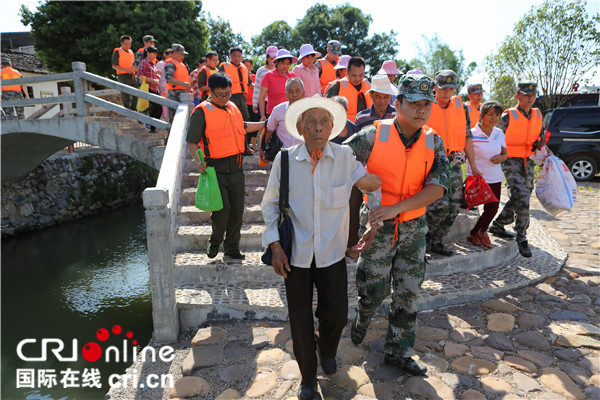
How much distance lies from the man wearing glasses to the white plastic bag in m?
3.73

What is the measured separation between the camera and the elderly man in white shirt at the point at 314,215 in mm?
2551

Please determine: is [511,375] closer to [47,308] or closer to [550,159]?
[550,159]

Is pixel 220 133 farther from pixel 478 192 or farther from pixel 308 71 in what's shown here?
pixel 478 192

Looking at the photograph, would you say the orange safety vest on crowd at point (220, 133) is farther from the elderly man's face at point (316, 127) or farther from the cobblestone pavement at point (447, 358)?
the elderly man's face at point (316, 127)

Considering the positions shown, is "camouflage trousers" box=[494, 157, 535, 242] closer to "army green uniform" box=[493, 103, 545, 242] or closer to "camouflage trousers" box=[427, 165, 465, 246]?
"army green uniform" box=[493, 103, 545, 242]

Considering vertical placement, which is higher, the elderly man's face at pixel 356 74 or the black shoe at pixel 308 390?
the elderly man's face at pixel 356 74

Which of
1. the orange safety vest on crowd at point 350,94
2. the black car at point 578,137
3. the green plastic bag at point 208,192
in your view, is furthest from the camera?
the black car at point 578,137

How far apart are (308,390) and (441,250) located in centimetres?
283

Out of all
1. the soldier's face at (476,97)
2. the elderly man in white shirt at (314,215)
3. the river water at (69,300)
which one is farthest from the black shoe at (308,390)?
the soldier's face at (476,97)

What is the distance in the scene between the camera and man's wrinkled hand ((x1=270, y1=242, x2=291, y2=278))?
2502 millimetres

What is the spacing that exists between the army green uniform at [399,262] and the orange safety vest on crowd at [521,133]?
298 centimetres

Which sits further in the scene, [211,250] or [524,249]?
[524,249]

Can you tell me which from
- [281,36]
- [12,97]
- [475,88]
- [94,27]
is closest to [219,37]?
[281,36]

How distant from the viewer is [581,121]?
11742mm
